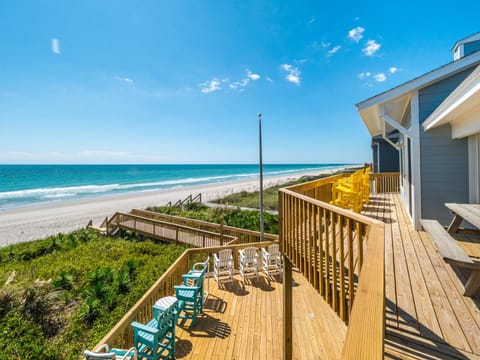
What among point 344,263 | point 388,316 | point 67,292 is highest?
point 344,263

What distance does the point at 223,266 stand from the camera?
6.26 metres

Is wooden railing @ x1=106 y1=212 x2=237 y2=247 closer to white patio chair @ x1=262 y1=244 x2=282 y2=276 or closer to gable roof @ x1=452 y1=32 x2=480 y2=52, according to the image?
white patio chair @ x1=262 y1=244 x2=282 y2=276

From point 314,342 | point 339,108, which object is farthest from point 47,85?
point 339,108

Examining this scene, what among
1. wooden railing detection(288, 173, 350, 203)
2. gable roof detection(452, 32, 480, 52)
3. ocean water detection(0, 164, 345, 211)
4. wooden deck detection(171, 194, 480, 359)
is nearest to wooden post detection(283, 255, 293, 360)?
wooden deck detection(171, 194, 480, 359)

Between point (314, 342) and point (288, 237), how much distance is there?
6.13 ft

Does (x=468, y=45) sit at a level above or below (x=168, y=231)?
above

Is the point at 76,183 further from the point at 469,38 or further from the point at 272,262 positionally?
the point at 469,38

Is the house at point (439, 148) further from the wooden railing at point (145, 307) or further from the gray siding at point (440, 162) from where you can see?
the wooden railing at point (145, 307)

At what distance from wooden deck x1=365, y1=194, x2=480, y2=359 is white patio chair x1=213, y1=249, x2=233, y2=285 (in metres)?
3.95

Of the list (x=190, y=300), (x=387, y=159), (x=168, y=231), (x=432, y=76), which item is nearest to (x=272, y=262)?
(x=190, y=300)

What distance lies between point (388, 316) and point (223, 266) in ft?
15.6

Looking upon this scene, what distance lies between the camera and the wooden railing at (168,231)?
887cm

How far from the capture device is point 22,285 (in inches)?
231

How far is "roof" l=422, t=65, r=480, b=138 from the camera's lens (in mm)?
2388
